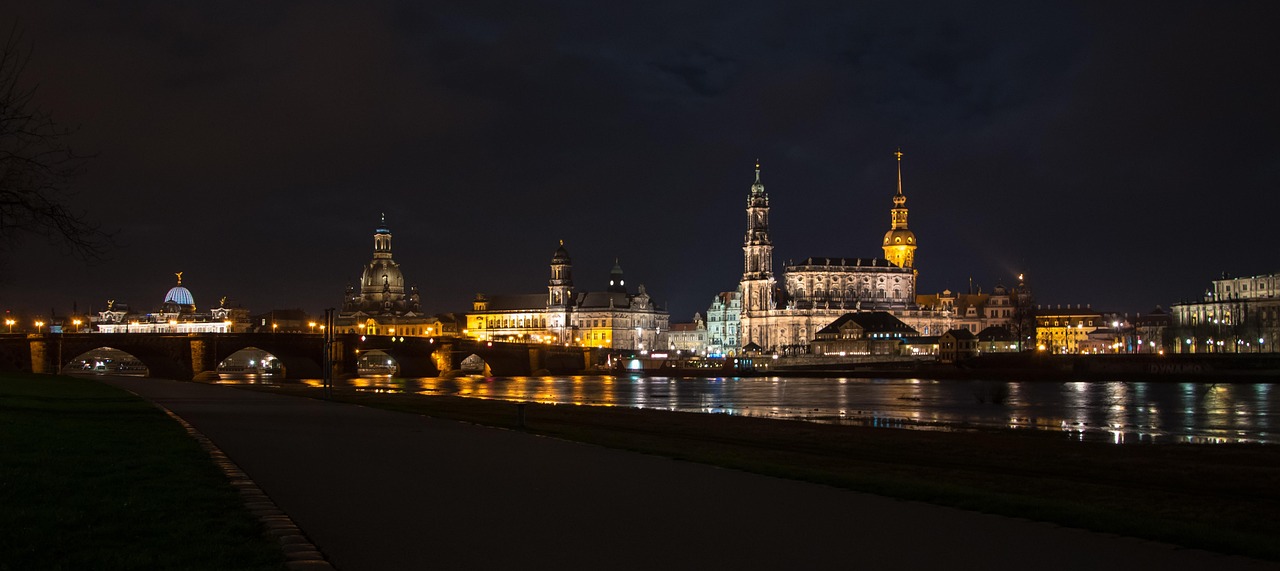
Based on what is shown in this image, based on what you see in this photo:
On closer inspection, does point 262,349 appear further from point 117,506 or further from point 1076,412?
point 117,506

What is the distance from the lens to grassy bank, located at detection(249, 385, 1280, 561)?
14.3m

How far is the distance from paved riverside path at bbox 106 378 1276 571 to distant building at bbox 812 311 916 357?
173176 mm

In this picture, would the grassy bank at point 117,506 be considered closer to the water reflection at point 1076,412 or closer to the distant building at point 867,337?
the water reflection at point 1076,412

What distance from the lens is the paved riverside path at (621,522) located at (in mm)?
10516

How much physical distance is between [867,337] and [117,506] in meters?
187

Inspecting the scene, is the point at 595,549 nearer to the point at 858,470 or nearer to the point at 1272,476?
the point at 858,470

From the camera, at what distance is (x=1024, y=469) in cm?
2425

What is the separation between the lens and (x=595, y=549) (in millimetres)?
10992

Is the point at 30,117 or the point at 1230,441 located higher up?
the point at 30,117

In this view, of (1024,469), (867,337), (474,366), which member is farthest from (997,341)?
(1024,469)

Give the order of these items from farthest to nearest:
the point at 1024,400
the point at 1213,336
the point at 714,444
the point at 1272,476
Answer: the point at 1213,336, the point at 1024,400, the point at 714,444, the point at 1272,476

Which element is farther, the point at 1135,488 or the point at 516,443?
the point at 516,443

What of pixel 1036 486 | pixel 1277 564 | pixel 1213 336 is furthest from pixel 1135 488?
pixel 1213 336

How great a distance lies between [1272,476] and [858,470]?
949 centimetres
